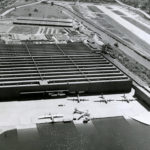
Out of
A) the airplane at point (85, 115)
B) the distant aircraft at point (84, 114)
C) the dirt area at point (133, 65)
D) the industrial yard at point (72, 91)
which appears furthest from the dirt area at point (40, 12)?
the airplane at point (85, 115)

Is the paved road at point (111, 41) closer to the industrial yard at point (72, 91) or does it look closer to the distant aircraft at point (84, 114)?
the industrial yard at point (72, 91)

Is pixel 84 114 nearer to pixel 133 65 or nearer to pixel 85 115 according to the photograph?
pixel 85 115

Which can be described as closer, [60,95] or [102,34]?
[60,95]

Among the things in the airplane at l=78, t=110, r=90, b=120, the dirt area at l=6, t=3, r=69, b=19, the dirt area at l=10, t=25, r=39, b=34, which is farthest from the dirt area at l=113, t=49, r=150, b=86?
the dirt area at l=6, t=3, r=69, b=19

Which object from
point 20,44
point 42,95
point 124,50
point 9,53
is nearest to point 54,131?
point 42,95

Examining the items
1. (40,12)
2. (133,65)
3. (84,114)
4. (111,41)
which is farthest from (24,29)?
(84,114)

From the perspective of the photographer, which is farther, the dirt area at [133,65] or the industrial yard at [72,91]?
the dirt area at [133,65]

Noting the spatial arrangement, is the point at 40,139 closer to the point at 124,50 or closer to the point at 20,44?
the point at 20,44
